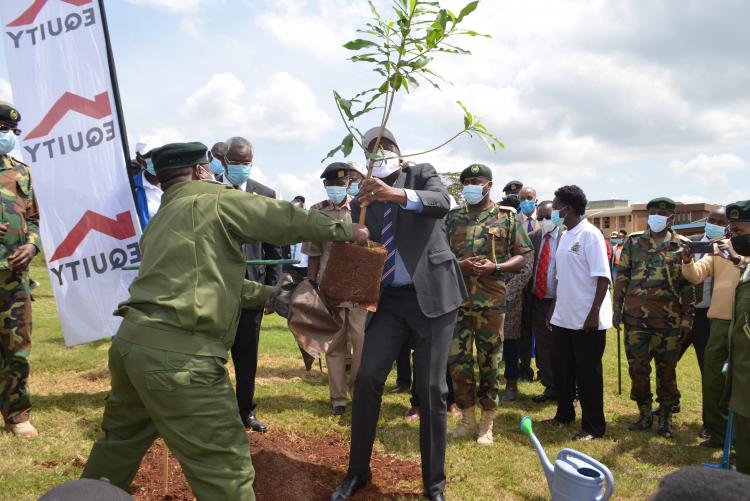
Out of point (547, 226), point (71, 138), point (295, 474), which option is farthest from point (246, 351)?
point (547, 226)

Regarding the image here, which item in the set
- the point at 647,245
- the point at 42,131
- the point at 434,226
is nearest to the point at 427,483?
the point at 434,226

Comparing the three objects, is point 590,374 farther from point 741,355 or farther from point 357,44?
point 357,44

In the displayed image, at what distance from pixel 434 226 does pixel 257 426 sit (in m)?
2.62

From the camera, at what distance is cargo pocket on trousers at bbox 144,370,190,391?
8.89 ft

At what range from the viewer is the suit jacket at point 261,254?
17.6 feet

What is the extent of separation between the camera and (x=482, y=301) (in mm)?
5730

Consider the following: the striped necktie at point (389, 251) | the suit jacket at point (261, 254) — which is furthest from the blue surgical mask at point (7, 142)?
the striped necktie at point (389, 251)

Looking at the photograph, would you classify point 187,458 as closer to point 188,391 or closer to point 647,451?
point 188,391

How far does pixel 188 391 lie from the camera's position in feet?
8.96

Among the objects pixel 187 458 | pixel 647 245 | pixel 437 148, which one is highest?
pixel 437 148

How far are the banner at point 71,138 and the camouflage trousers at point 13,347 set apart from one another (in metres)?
0.59

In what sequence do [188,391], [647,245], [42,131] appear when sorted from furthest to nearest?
1. [647,245]
2. [42,131]
3. [188,391]

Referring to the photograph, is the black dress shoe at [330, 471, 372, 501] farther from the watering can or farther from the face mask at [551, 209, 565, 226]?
the face mask at [551, 209, 565, 226]

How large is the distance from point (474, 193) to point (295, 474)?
3108 millimetres
